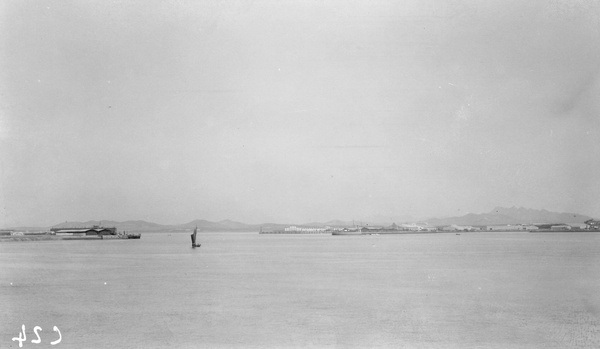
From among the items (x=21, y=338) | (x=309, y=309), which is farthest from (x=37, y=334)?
(x=309, y=309)

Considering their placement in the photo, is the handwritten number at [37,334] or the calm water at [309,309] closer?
the handwritten number at [37,334]

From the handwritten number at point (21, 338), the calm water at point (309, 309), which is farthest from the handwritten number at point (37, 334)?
the handwritten number at point (21, 338)

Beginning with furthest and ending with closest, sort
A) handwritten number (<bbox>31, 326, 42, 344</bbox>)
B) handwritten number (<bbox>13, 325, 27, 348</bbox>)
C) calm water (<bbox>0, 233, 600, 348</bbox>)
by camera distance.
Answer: calm water (<bbox>0, 233, 600, 348</bbox>) → handwritten number (<bbox>31, 326, 42, 344</bbox>) → handwritten number (<bbox>13, 325, 27, 348</bbox>)

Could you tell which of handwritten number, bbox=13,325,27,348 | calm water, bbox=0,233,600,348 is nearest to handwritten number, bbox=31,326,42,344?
calm water, bbox=0,233,600,348

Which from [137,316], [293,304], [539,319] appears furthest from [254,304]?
[539,319]

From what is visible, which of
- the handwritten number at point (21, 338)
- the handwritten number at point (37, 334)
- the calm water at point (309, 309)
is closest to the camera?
the handwritten number at point (21, 338)

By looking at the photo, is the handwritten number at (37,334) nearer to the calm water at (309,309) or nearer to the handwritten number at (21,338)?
the calm water at (309,309)

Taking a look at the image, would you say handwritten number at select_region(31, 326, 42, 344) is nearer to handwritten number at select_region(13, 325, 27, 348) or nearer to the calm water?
the calm water

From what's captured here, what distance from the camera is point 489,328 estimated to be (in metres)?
11.6

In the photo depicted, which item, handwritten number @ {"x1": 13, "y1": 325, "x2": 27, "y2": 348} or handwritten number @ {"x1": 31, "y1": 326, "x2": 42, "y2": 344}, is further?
handwritten number @ {"x1": 31, "y1": 326, "x2": 42, "y2": 344}

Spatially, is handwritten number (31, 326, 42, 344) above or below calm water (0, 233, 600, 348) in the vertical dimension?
below

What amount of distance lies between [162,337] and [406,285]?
9.66 m

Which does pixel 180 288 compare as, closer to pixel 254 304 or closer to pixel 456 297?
pixel 254 304

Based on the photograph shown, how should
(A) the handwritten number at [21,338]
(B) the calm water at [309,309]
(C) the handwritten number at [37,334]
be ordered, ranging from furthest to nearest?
(B) the calm water at [309,309] < (C) the handwritten number at [37,334] < (A) the handwritten number at [21,338]
